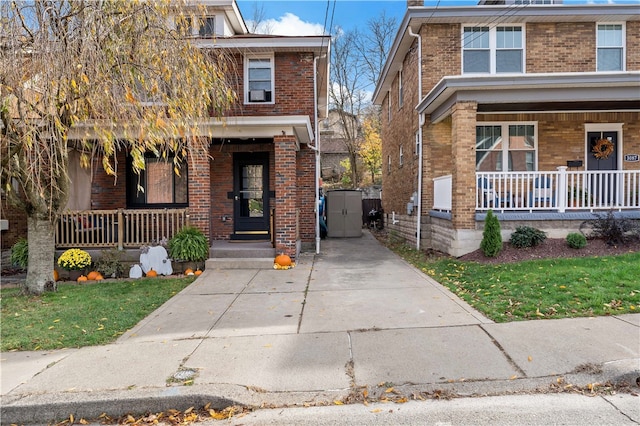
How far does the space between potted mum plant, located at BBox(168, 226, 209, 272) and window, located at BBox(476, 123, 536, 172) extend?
7.89 m

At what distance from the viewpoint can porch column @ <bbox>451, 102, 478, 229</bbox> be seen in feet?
29.7

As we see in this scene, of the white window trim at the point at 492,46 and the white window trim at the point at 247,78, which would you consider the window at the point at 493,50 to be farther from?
the white window trim at the point at 247,78

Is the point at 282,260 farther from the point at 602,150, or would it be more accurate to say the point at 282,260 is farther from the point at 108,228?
the point at 602,150

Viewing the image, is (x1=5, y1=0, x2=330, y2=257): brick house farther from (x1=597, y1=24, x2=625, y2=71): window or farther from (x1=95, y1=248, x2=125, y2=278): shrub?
(x1=597, y1=24, x2=625, y2=71): window

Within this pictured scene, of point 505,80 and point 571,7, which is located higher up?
point 571,7

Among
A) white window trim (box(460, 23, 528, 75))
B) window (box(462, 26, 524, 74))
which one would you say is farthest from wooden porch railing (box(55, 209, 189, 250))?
window (box(462, 26, 524, 74))

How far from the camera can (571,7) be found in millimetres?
11297

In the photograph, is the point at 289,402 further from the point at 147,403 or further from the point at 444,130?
the point at 444,130

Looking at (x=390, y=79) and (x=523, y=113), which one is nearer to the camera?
(x=523, y=113)

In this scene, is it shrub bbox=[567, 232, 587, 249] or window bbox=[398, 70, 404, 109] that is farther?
window bbox=[398, 70, 404, 109]

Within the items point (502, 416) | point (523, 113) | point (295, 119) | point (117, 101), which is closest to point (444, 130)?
point (523, 113)

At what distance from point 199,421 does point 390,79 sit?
1573cm

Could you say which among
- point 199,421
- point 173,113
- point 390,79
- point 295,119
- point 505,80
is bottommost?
point 199,421

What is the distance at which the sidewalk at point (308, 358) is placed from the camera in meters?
3.44
